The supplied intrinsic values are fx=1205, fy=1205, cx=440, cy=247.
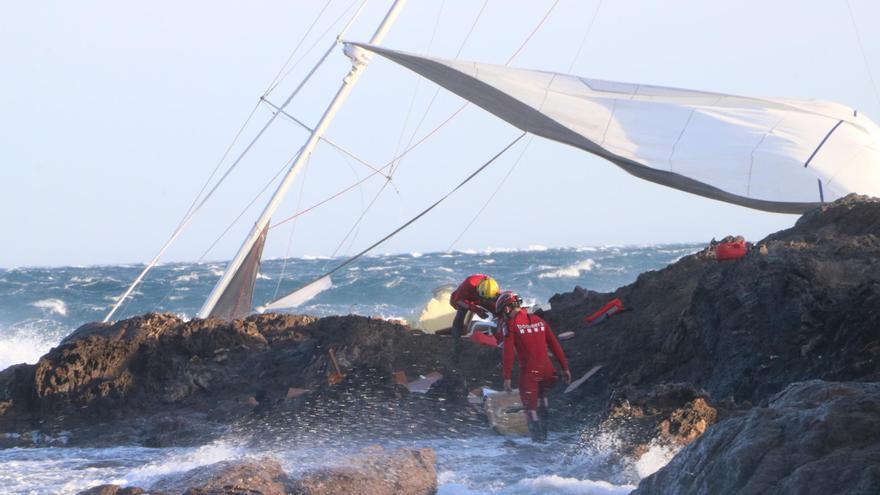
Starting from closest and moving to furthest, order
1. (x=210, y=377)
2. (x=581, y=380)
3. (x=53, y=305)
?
(x=581, y=380)
(x=210, y=377)
(x=53, y=305)

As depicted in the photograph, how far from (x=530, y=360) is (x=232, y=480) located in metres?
3.18

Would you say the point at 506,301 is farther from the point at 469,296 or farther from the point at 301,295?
the point at 301,295

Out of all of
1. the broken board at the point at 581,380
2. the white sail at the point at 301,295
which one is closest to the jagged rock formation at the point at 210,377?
the broken board at the point at 581,380

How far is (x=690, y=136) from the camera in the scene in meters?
14.5

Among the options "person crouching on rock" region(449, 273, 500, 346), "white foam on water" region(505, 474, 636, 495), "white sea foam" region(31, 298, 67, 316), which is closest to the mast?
"person crouching on rock" region(449, 273, 500, 346)

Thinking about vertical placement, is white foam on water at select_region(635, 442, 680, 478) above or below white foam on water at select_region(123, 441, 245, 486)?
above

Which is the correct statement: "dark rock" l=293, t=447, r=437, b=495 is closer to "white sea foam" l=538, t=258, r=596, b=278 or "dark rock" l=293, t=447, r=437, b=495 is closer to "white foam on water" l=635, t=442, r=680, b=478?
"white foam on water" l=635, t=442, r=680, b=478

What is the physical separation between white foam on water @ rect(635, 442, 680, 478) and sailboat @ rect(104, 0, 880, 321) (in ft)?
19.6

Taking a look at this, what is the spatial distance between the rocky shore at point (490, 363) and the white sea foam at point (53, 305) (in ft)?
60.7

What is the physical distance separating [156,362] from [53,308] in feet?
67.7

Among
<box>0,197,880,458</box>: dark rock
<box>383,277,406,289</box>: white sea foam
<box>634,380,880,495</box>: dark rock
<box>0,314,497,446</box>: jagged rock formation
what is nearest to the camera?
<box>634,380,880,495</box>: dark rock

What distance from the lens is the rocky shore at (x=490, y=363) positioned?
9766mm

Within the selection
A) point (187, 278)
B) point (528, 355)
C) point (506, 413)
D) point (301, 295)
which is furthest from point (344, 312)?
point (528, 355)

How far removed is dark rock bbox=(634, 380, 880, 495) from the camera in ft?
17.3
